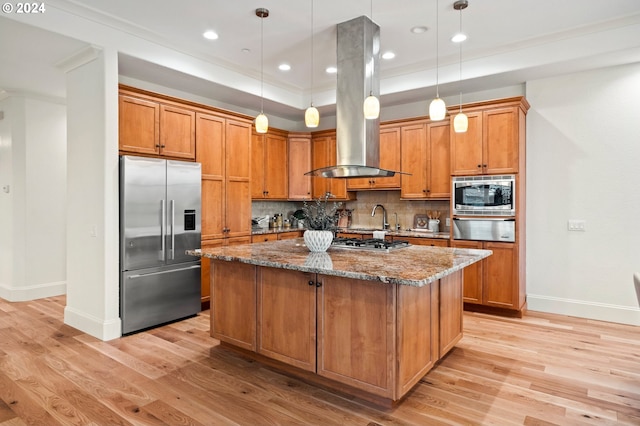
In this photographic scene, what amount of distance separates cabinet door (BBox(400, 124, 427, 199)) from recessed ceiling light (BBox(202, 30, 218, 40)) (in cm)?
276

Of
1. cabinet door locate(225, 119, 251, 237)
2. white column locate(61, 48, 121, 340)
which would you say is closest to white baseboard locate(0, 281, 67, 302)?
white column locate(61, 48, 121, 340)

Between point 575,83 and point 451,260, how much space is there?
3.26 meters

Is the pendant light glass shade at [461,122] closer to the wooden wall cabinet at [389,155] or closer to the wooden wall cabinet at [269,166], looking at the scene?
the wooden wall cabinet at [389,155]

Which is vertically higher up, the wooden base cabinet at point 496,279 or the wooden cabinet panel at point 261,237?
the wooden cabinet panel at point 261,237

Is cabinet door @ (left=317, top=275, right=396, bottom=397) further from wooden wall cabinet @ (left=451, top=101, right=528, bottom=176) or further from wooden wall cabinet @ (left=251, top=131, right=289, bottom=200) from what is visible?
wooden wall cabinet @ (left=251, top=131, right=289, bottom=200)

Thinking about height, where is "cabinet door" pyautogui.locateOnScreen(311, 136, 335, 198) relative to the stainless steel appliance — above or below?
above

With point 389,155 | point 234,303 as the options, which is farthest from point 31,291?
point 389,155

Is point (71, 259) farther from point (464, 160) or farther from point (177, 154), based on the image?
point (464, 160)

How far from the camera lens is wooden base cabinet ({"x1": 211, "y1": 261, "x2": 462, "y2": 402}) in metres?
2.42

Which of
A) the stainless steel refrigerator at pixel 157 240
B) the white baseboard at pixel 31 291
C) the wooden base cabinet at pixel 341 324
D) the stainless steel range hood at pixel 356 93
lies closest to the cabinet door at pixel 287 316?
the wooden base cabinet at pixel 341 324

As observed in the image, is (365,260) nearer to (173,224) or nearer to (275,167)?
(173,224)

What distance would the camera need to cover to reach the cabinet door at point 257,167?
5.86m

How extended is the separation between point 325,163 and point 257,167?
3.67 feet

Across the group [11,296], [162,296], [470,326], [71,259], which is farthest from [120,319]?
[470,326]
